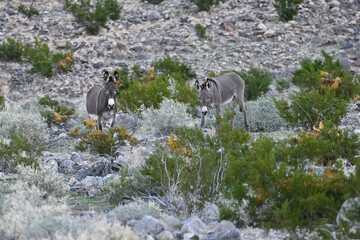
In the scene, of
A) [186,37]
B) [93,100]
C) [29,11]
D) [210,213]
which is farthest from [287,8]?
[210,213]

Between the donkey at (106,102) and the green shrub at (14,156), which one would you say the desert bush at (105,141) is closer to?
the donkey at (106,102)

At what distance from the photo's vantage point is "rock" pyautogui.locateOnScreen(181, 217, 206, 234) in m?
6.01

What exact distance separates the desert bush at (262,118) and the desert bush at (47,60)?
8.68m

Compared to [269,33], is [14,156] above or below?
below

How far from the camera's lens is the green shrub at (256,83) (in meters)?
19.1

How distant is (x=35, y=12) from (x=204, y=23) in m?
7.86

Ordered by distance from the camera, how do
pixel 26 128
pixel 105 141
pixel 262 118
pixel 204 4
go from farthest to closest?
pixel 204 4 < pixel 262 118 < pixel 26 128 < pixel 105 141

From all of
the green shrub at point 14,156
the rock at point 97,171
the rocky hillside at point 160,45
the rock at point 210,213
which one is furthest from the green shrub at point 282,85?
the rock at point 210,213

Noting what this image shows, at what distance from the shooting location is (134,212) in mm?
6508

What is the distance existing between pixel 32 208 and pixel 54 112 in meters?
10.4

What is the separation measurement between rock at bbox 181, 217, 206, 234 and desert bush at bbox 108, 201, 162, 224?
55 centimetres

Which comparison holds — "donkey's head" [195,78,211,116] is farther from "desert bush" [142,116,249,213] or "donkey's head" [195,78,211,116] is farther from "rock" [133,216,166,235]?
"rock" [133,216,166,235]

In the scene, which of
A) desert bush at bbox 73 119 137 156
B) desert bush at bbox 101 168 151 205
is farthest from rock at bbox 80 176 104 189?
desert bush at bbox 73 119 137 156

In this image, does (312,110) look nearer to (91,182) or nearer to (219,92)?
(219,92)
